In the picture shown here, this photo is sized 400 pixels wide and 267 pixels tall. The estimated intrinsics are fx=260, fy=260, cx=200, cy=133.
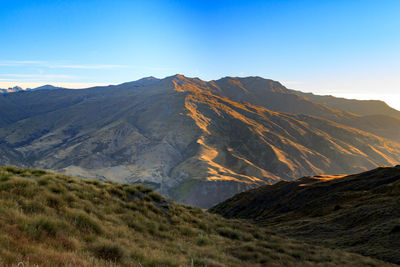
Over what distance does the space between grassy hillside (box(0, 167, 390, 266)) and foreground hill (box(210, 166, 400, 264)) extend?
398 cm

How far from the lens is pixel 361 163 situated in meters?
158

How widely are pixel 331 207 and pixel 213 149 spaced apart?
421ft

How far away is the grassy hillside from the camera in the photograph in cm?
612

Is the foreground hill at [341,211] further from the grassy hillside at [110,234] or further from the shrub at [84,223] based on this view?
the shrub at [84,223]

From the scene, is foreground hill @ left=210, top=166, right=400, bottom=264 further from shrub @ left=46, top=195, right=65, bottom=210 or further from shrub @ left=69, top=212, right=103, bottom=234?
shrub @ left=46, top=195, right=65, bottom=210

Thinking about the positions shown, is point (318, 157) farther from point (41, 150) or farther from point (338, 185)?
point (41, 150)

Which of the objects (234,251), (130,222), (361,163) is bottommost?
(361,163)

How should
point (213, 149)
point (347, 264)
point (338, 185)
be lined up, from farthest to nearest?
point (213, 149), point (338, 185), point (347, 264)

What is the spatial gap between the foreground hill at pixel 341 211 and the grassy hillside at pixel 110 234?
398cm

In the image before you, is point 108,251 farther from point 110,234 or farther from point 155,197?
point 155,197

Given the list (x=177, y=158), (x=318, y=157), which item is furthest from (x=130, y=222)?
(x=318, y=157)

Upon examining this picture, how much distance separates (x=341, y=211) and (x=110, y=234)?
2307cm

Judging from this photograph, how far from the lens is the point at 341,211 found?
80.4 ft

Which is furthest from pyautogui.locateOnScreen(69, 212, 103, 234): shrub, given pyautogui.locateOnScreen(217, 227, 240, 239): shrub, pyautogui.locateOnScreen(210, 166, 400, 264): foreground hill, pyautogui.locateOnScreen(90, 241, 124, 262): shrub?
pyautogui.locateOnScreen(210, 166, 400, 264): foreground hill
